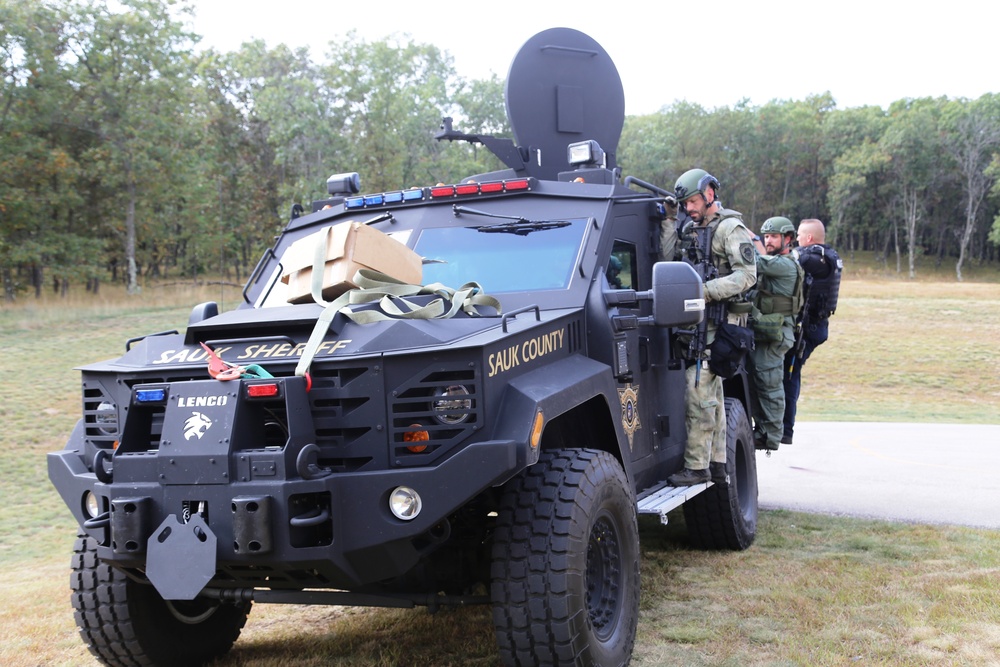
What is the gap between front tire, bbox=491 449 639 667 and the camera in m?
3.68

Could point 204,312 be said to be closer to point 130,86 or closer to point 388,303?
point 388,303

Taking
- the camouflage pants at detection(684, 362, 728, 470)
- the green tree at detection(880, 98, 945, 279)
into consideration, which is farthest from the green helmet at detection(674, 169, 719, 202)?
the green tree at detection(880, 98, 945, 279)

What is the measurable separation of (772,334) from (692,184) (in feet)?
5.90

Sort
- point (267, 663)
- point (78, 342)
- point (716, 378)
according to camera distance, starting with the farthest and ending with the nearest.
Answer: point (78, 342), point (716, 378), point (267, 663)

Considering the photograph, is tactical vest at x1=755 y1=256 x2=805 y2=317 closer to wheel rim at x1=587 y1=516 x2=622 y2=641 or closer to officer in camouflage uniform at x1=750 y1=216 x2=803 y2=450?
officer in camouflage uniform at x1=750 y1=216 x2=803 y2=450

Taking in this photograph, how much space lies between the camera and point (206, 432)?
3490mm

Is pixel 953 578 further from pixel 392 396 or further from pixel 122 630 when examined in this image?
pixel 122 630

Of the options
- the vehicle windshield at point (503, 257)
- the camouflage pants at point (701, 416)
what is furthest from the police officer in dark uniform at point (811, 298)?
the vehicle windshield at point (503, 257)

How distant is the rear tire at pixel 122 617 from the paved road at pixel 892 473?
501cm

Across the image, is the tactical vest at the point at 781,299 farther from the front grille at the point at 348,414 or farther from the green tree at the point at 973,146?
the green tree at the point at 973,146

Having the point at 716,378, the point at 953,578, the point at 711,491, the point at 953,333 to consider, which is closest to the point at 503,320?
the point at 716,378

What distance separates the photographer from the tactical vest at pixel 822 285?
8.15m

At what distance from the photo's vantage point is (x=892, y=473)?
923cm

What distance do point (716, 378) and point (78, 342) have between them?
13.5 m
